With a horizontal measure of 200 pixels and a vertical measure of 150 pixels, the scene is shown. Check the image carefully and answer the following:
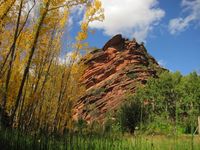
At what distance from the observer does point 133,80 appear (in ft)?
231

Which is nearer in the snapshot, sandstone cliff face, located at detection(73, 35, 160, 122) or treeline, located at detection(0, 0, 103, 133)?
treeline, located at detection(0, 0, 103, 133)

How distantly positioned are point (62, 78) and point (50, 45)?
298cm

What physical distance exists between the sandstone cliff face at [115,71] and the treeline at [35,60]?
46.2m

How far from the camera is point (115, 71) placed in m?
75.1

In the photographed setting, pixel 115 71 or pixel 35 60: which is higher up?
pixel 115 71

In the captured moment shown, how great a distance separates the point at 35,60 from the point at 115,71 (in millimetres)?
62667

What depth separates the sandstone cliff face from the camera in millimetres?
66500

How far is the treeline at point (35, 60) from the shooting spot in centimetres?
868

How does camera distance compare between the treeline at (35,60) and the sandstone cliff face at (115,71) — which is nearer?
the treeline at (35,60)

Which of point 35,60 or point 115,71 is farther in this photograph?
point 115,71

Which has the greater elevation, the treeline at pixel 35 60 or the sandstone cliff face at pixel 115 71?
the sandstone cliff face at pixel 115 71

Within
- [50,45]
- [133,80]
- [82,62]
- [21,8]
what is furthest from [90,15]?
[133,80]

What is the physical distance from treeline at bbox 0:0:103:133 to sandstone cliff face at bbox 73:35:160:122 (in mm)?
46153

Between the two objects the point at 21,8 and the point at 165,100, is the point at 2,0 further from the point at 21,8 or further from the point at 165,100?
the point at 165,100
